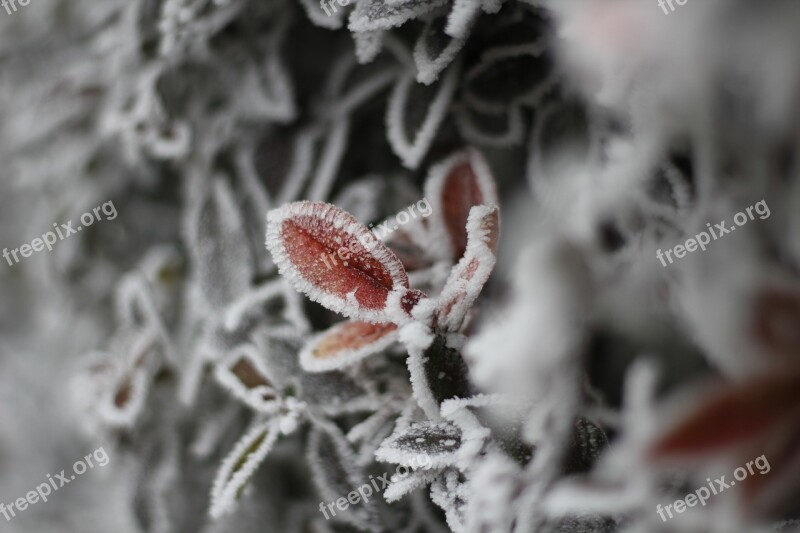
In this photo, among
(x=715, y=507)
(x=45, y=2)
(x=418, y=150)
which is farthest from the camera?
(x=45, y=2)

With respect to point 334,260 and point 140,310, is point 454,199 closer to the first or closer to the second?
point 334,260

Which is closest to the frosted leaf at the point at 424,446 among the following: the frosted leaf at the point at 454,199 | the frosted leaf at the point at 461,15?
the frosted leaf at the point at 454,199

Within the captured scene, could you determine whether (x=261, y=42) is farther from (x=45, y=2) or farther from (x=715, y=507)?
(x=715, y=507)

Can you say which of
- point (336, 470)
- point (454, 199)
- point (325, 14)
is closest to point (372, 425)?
point (336, 470)

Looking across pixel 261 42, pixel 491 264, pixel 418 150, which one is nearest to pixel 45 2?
pixel 261 42

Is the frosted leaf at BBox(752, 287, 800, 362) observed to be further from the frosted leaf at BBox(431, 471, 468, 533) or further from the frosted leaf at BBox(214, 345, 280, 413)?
the frosted leaf at BBox(214, 345, 280, 413)
